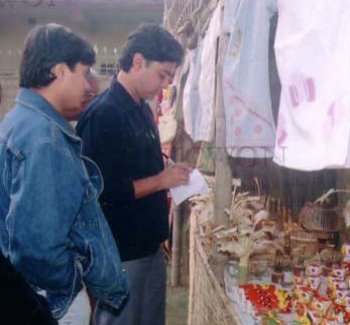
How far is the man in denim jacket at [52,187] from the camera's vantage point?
5.73 ft

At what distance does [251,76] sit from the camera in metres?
2.94

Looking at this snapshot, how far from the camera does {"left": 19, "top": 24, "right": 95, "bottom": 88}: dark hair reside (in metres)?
1.92

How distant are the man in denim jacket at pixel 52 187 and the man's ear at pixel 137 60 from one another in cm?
71

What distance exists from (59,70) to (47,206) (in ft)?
1.53

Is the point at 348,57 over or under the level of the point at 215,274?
over

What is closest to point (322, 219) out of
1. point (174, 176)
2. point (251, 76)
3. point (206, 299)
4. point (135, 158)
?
point (206, 299)

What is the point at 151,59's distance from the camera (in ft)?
8.92

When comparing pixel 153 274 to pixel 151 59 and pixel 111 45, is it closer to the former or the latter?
pixel 151 59

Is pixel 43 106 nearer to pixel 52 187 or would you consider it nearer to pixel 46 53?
pixel 46 53

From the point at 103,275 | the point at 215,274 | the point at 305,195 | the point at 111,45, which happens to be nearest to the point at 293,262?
the point at 215,274

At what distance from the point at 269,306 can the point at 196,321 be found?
985 millimetres

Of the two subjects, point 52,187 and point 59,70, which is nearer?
point 52,187

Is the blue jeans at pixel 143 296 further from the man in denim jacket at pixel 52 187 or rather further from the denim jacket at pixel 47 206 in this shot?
the denim jacket at pixel 47 206

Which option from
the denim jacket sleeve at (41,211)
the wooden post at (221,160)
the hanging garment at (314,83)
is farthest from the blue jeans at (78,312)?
the wooden post at (221,160)
